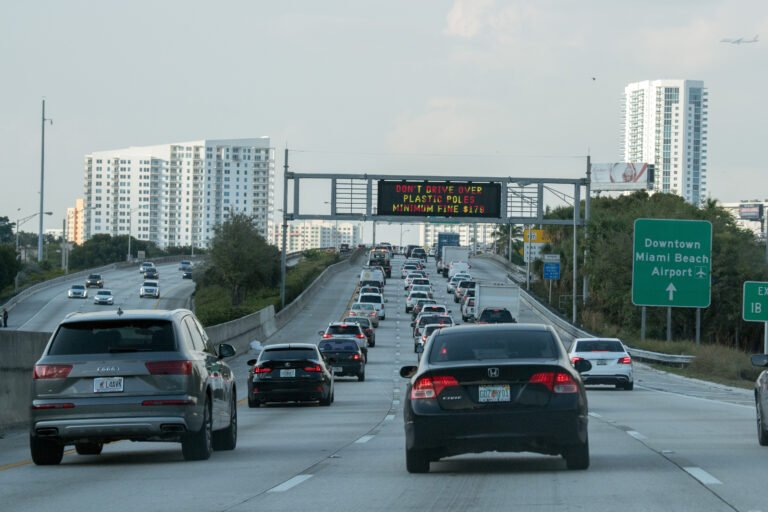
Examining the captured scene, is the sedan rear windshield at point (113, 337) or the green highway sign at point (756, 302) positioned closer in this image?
the sedan rear windshield at point (113, 337)

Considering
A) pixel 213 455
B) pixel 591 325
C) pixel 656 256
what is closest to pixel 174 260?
pixel 591 325

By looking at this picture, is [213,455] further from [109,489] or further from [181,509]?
[181,509]

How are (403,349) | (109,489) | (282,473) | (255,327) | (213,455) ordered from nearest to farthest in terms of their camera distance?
(109,489) → (282,473) → (213,455) → (403,349) → (255,327)

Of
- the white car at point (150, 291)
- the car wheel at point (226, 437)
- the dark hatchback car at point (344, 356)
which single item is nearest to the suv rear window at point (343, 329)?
the dark hatchback car at point (344, 356)

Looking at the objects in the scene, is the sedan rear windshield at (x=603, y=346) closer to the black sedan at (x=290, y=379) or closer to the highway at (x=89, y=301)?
the black sedan at (x=290, y=379)

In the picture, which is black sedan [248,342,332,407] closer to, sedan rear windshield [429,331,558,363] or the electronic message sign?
sedan rear windshield [429,331,558,363]

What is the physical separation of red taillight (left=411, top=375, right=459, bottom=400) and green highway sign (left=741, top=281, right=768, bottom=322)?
30912 mm

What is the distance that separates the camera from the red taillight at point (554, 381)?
1398cm

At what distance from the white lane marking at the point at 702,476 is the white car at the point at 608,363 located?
75.1ft

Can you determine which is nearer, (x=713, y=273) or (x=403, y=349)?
(x=403, y=349)

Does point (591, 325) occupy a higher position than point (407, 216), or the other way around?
point (407, 216)

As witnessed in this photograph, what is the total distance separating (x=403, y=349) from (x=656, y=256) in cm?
1694

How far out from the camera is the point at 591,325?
252 ft

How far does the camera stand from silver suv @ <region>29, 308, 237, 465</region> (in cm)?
1532
